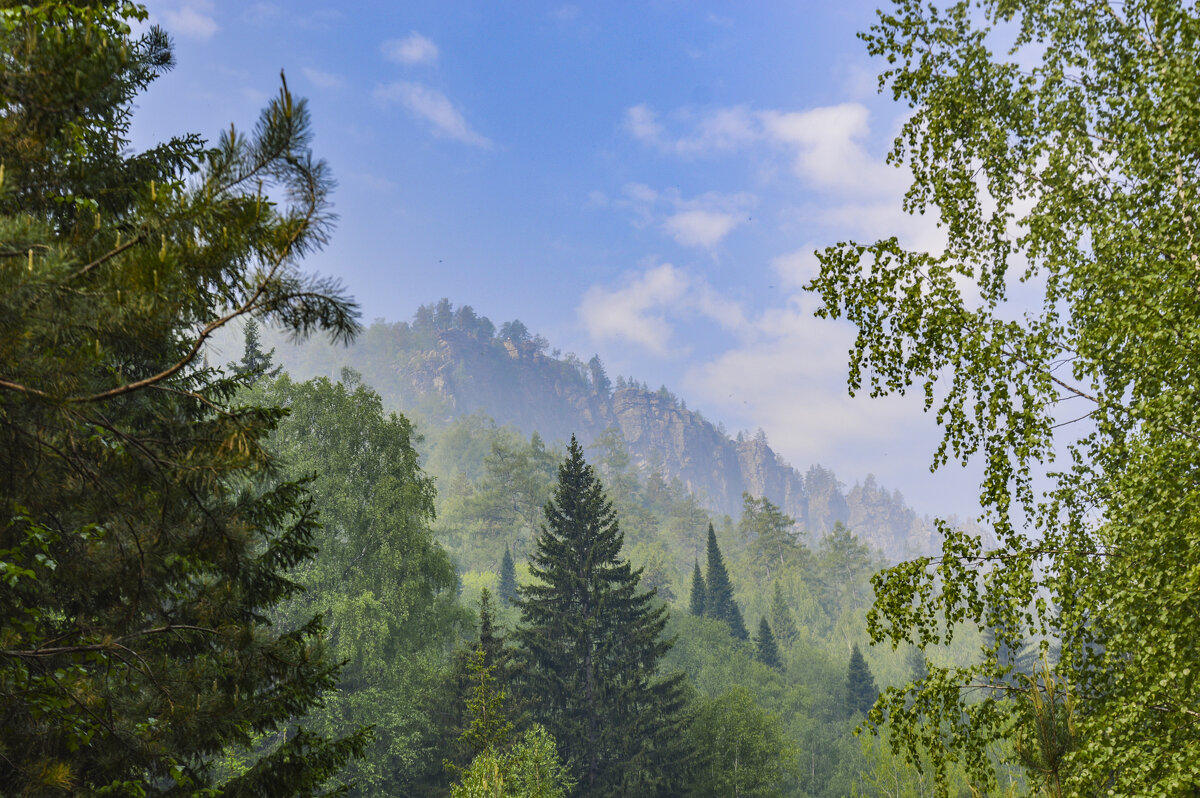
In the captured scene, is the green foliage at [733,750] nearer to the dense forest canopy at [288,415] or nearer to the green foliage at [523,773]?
the green foliage at [523,773]

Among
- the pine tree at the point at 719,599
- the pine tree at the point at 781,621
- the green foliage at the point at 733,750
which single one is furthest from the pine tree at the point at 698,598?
the green foliage at the point at 733,750

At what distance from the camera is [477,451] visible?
356 feet

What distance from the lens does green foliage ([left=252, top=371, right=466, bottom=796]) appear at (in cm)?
2027

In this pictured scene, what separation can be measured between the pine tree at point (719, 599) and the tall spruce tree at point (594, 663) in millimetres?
A: 23011

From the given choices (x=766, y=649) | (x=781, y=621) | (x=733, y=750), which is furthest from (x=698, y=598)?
(x=733, y=750)

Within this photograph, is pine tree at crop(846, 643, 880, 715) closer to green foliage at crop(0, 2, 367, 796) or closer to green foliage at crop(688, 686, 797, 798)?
green foliage at crop(688, 686, 797, 798)

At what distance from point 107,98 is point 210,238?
2159 millimetres

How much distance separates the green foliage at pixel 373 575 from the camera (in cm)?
2027

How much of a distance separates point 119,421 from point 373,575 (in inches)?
694

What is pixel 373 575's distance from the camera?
22031 millimetres

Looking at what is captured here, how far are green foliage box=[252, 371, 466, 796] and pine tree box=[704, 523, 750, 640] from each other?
27179mm

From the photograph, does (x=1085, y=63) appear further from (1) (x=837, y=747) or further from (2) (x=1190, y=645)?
(1) (x=837, y=747)

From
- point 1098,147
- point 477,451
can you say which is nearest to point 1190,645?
point 1098,147

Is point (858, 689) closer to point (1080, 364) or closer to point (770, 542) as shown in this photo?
point (770, 542)
